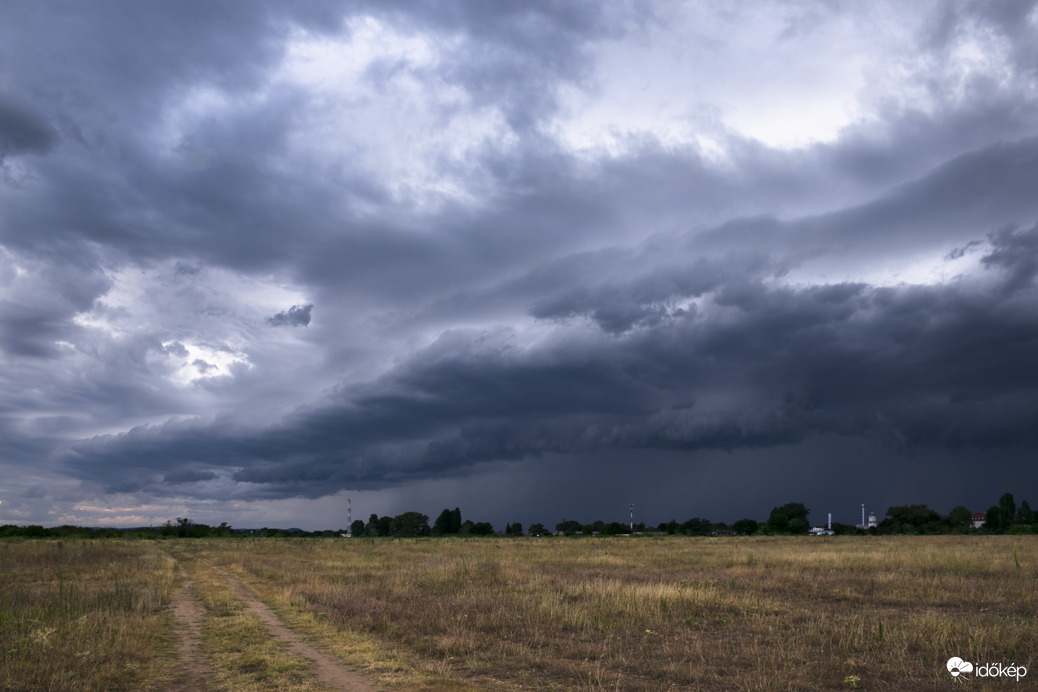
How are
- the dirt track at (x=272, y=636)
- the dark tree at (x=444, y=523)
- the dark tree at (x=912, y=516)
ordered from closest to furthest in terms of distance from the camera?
the dirt track at (x=272, y=636) < the dark tree at (x=912, y=516) < the dark tree at (x=444, y=523)

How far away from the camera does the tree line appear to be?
120125 mm

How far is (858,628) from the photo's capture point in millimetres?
15523

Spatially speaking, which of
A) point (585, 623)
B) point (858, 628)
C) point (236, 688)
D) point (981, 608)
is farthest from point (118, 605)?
point (981, 608)

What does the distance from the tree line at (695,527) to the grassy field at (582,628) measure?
9996cm

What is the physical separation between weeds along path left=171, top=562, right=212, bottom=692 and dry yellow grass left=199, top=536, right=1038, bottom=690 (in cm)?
272

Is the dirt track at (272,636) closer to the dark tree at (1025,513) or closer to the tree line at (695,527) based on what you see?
the tree line at (695,527)

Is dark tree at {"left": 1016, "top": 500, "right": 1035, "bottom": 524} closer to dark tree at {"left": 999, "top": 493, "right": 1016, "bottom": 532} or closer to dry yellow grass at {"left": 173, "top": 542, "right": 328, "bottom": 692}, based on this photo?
dark tree at {"left": 999, "top": 493, "right": 1016, "bottom": 532}

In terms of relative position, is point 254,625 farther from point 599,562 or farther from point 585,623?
point 599,562

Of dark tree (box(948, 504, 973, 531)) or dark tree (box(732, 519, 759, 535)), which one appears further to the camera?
dark tree (box(948, 504, 973, 531))

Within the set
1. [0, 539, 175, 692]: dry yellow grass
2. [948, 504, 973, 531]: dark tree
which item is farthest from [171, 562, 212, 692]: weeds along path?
[948, 504, 973, 531]: dark tree

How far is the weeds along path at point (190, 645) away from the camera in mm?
12039

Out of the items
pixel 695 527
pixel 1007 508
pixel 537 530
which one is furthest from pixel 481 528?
pixel 1007 508

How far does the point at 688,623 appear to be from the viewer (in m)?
17.9

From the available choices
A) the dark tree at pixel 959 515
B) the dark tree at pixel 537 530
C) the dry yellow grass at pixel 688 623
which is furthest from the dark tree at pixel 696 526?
the dry yellow grass at pixel 688 623
